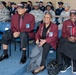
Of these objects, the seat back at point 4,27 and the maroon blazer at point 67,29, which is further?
the seat back at point 4,27

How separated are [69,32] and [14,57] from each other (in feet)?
3.93

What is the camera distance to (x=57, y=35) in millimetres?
3871

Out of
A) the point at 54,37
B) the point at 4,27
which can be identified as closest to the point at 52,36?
the point at 54,37

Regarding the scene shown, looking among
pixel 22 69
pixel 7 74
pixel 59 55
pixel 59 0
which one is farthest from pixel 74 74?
pixel 59 0

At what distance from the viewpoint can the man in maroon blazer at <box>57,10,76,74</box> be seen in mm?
3449

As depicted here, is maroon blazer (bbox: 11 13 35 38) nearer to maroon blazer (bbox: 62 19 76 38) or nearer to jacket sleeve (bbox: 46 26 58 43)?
jacket sleeve (bbox: 46 26 58 43)

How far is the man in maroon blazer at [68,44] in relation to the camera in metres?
3.45

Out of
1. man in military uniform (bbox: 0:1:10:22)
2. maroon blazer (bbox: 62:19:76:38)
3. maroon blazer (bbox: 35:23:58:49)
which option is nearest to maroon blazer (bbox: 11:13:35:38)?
maroon blazer (bbox: 35:23:58:49)

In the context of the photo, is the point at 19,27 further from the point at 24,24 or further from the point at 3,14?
the point at 3,14

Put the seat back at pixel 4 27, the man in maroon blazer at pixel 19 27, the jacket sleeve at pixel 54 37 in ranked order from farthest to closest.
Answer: the seat back at pixel 4 27 < the man in maroon blazer at pixel 19 27 < the jacket sleeve at pixel 54 37

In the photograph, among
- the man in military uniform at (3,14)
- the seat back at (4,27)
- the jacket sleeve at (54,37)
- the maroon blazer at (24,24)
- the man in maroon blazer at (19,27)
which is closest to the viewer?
the jacket sleeve at (54,37)

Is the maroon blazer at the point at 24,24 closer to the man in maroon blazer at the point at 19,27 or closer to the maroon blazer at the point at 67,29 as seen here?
the man in maroon blazer at the point at 19,27

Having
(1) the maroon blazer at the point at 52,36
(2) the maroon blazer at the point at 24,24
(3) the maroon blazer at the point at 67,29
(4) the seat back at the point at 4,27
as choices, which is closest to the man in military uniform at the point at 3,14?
(4) the seat back at the point at 4,27

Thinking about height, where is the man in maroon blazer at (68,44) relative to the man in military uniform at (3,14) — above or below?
below
